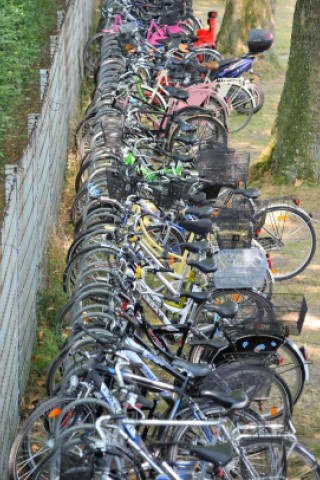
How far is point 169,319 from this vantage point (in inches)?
305

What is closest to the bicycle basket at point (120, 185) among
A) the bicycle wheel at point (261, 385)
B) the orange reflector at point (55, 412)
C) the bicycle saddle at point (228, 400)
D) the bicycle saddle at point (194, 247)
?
the bicycle saddle at point (194, 247)

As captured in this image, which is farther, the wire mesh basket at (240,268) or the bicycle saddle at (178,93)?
the bicycle saddle at (178,93)

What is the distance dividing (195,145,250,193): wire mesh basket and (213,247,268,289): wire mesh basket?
5.37 ft

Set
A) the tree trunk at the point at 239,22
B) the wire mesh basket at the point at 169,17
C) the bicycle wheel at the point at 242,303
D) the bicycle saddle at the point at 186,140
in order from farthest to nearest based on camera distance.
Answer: the tree trunk at the point at 239,22, the wire mesh basket at the point at 169,17, the bicycle saddle at the point at 186,140, the bicycle wheel at the point at 242,303

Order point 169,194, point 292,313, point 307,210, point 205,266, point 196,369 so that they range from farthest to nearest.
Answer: point 307,210 → point 169,194 → point 205,266 → point 292,313 → point 196,369

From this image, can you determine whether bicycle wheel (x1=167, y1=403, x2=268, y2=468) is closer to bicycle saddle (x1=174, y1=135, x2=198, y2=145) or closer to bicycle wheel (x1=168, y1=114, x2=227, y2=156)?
bicycle saddle (x1=174, y1=135, x2=198, y2=145)

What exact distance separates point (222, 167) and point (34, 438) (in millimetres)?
4016

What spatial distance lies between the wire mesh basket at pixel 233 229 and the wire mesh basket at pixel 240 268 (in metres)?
0.15

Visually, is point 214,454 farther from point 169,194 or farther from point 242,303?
point 169,194

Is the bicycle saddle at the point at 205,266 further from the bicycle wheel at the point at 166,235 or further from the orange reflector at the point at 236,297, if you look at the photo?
the bicycle wheel at the point at 166,235

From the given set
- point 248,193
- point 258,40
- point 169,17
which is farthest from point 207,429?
point 169,17

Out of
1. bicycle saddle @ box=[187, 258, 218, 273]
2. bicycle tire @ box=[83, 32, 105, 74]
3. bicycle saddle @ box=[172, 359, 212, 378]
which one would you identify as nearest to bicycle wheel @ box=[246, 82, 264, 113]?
bicycle tire @ box=[83, 32, 105, 74]

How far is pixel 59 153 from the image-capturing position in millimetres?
11062

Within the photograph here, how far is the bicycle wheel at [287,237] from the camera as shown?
9.02 meters
